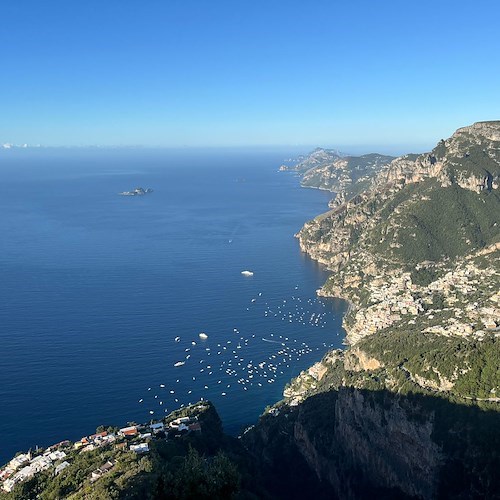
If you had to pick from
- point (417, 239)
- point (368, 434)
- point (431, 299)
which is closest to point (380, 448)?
point (368, 434)

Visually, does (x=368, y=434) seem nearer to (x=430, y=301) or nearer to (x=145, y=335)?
(x=430, y=301)

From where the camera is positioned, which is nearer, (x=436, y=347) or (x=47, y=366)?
(x=436, y=347)

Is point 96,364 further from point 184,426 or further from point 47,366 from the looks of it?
point 184,426

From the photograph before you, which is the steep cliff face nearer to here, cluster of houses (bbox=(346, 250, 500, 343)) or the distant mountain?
cluster of houses (bbox=(346, 250, 500, 343))

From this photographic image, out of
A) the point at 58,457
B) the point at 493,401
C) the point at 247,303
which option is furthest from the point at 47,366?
the point at 493,401

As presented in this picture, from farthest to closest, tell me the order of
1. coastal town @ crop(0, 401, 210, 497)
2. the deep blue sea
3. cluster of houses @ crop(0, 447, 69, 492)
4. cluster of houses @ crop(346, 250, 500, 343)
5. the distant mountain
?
cluster of houses @ crop(346, 250, 500, 343) → the deep blue sea → cluster of houses @ crop(0, 447, 69, 492) → coastal town @ crop(0, 401, 210, 497) → the distant mountain

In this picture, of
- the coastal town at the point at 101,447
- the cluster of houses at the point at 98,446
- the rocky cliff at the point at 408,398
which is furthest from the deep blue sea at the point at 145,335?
the cluster of houses at the point at 98,446

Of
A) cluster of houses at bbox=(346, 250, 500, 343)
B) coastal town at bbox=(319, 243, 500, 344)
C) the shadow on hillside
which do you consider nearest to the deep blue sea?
coastal town at bbox=(319, 243, 500, 344)
